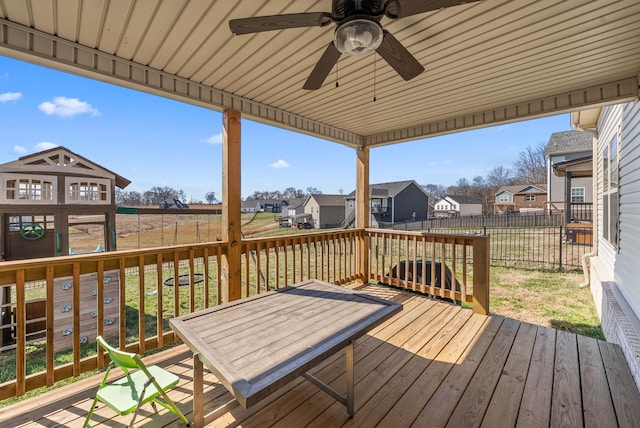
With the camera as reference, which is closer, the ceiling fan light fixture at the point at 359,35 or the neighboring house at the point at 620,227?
the ceiling fan light fixture at the point at 359,35

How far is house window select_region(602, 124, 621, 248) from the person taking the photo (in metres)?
3.81

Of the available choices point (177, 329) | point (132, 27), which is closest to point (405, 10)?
point (132, 27)

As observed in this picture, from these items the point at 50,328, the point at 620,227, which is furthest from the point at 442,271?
the point at 50,328

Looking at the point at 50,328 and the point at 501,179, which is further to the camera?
the point at 501,179

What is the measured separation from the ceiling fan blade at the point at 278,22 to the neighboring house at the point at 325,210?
87.3ft

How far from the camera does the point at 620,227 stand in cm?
359

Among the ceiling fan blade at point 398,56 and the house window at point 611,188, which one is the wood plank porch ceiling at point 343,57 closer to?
the ceiling fan blade at point 398,56

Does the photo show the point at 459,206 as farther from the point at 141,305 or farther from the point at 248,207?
the point at 141,305

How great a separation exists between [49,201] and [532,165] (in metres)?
38.6

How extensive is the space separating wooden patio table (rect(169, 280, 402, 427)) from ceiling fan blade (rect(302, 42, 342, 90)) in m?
1.81

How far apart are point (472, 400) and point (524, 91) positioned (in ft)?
10.6

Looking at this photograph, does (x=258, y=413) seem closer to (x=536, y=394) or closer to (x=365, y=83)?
(x=536, y=394)

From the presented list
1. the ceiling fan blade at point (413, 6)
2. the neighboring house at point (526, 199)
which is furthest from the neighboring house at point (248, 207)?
the neighboring house at point (526, 199)

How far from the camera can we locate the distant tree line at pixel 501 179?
29844 mm
